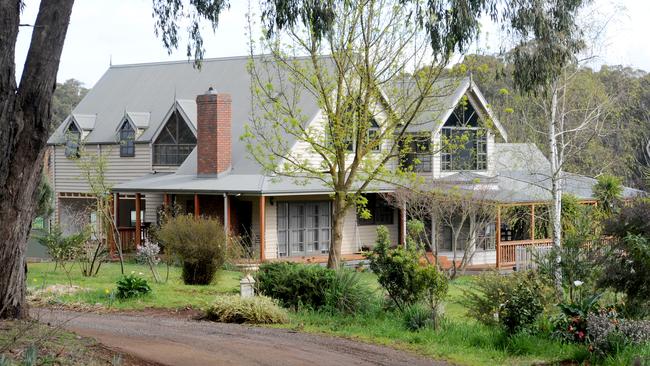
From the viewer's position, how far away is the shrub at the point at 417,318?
14.9m

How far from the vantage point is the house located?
30.8 meters

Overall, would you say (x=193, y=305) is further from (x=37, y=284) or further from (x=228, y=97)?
(x=228, y=97)

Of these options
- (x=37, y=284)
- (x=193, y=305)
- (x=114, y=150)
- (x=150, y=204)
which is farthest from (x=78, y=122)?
(x=193, y=305)

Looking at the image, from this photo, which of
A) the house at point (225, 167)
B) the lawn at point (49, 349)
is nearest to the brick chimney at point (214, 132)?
the house at point (225, 167)

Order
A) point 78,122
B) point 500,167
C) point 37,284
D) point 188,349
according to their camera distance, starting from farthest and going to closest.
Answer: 1. point 78,122
2. point 500,167
3. point 37,284
4. point 188,349

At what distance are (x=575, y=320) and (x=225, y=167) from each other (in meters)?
20.1

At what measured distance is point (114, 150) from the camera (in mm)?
37156

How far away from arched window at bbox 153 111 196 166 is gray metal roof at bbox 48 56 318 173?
406mm

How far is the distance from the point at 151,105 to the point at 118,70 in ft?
17.5

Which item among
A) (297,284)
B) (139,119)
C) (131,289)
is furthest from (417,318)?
(139,119)

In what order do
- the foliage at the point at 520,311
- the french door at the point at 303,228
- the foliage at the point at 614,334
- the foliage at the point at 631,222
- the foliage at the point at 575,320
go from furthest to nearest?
the french door at the point at 303,228 → the foliage at the point at 520,311 → the foliage at the point at 631,222 → the foliage at the point at 575,320 → the foliage at the point at 614,334

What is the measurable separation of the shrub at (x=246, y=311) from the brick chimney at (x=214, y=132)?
15.1 meters

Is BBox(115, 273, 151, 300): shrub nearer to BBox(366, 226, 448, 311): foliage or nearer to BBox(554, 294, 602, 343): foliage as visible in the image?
BBox(366, 226, 448, 311): foliage

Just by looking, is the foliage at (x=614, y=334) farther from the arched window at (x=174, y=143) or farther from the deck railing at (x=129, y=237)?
the deck railing at (x=129, y=237)
